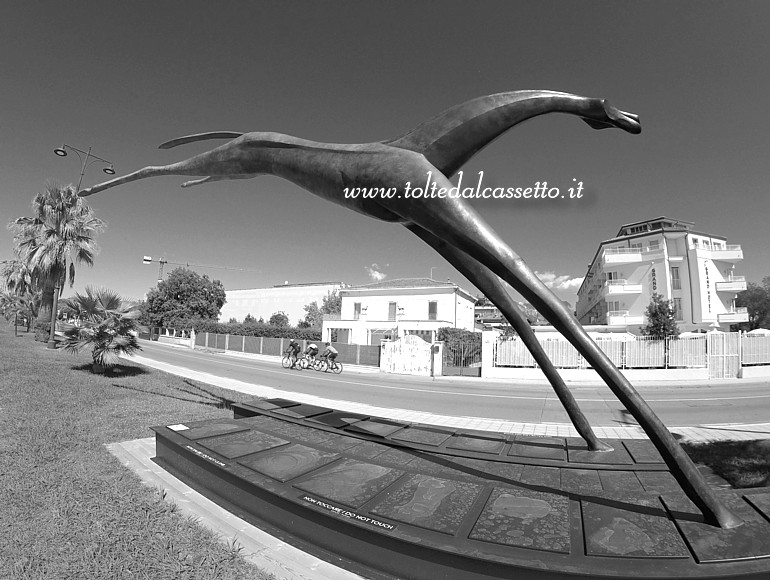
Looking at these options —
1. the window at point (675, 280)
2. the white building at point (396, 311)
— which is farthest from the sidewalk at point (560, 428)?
the window at point (675, 280)

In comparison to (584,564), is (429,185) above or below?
above

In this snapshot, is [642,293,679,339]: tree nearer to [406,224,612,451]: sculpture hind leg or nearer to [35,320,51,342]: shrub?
[406,224,612,451]: sculpture hind leg

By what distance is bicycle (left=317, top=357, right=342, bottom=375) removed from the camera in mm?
20183

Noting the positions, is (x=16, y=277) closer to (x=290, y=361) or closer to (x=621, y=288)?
(x=290, y=361)

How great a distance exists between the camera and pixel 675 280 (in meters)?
34.4

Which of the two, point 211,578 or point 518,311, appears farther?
point 518,311

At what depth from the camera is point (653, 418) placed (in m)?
2.59

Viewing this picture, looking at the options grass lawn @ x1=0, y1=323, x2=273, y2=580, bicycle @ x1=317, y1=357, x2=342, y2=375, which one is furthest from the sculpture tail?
bicycle @ x1=317, y1=357, x2=342, y2=375

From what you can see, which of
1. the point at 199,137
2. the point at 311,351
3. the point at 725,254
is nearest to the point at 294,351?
the point at 311,351

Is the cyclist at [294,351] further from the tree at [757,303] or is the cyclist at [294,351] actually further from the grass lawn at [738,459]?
the tree at [757,303]

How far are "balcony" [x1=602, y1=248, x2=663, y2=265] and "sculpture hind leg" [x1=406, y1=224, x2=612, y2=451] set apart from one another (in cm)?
3668

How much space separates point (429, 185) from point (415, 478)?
8.46 ft

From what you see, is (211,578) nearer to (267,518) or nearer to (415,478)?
Result: (267,518)

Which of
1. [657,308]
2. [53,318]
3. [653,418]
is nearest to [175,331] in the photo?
[53,318]
